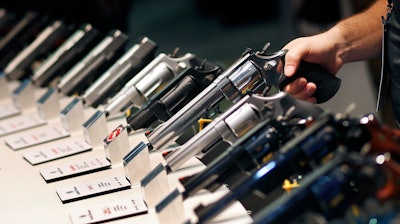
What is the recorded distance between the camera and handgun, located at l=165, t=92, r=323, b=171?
312cm

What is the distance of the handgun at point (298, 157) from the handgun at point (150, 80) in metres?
1.26

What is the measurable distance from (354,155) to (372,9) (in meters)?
1.69

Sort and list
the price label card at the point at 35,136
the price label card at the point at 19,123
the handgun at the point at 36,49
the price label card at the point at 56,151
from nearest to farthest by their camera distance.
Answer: the price label card at the point at 56,151 < the price label card at the point at 35,136 < the price label card at the point at 19,123 < the handgun at the point at 36,49

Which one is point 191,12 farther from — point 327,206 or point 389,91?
point 327,206

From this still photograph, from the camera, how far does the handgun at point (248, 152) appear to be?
113 inches

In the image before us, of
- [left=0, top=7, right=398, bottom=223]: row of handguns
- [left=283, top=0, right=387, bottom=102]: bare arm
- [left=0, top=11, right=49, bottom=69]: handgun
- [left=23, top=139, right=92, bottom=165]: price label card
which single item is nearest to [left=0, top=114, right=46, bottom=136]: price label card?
[left=0, top=7, right=398, bottom=223]: row of handguns

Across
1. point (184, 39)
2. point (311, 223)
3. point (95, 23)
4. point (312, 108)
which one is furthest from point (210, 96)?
point (184, 39)

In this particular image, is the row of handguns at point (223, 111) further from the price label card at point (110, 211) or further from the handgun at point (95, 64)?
the price label card at point (110, 211)

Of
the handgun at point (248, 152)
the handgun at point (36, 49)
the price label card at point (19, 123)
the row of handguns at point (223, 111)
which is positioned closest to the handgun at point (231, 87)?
the row of handguns at point (223, 111)

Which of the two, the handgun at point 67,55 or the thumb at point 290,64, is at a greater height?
the handgun at point 67,55

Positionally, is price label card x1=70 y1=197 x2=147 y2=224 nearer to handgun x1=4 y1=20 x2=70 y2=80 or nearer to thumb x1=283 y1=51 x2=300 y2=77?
thumb x1=283 y1=51 x2=300 y2=77

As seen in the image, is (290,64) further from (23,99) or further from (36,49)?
(36,49)

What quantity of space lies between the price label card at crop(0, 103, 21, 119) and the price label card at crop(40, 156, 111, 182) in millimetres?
1067

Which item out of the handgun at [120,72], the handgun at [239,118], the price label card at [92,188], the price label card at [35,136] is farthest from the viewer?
the handgun at [120,72]
